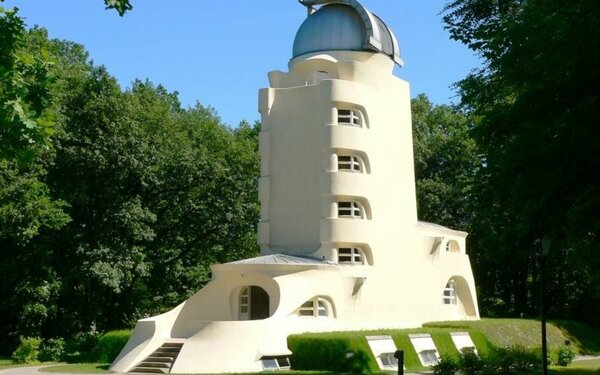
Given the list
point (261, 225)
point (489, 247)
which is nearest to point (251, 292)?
point (261, 225)

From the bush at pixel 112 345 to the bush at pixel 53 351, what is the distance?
410 cm

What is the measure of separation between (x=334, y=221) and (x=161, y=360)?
947cm

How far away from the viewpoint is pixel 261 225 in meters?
34.5

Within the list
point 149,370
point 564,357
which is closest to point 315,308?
point 149,370

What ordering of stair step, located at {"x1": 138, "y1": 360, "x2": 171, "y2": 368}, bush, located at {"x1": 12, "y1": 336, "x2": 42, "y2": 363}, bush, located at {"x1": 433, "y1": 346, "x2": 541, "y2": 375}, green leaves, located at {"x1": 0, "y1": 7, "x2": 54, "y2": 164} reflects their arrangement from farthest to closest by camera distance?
1. bush, located at {"x1": 12, "y1": 336, "x2": 42, "y2": 363}
2. stair step, located at {"x1": 138, "y1": 360, "x2": 171, "y2": 368}
3. bush, located at {"x1": 433, "y1": 346, "x2": 541, "y2": 375}
4. green leaves, located at {"x1": 0, "y1": 7, "x2": 54, "y2": 164}

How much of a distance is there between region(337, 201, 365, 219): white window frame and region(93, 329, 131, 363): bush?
10428 mm

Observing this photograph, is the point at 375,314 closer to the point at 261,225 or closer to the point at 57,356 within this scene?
the point at 261,225

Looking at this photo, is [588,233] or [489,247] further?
[489,247]

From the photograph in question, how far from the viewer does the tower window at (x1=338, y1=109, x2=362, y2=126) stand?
112ft

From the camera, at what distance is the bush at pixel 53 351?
1385 inches

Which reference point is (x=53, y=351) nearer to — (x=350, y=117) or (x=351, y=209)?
(x=351, y=209)

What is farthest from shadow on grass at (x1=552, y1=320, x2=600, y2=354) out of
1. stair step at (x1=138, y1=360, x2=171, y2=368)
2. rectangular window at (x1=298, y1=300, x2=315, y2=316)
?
stair step at (x1=138, y1=360, x2=171, y2=368)

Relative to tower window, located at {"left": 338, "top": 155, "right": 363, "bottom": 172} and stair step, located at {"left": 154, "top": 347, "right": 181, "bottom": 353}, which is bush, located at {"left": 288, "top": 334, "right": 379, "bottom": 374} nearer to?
stair step, located at {"left": 154, "top": 347, "right": 181, "bottom": 353}

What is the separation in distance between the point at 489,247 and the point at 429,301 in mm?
19273
